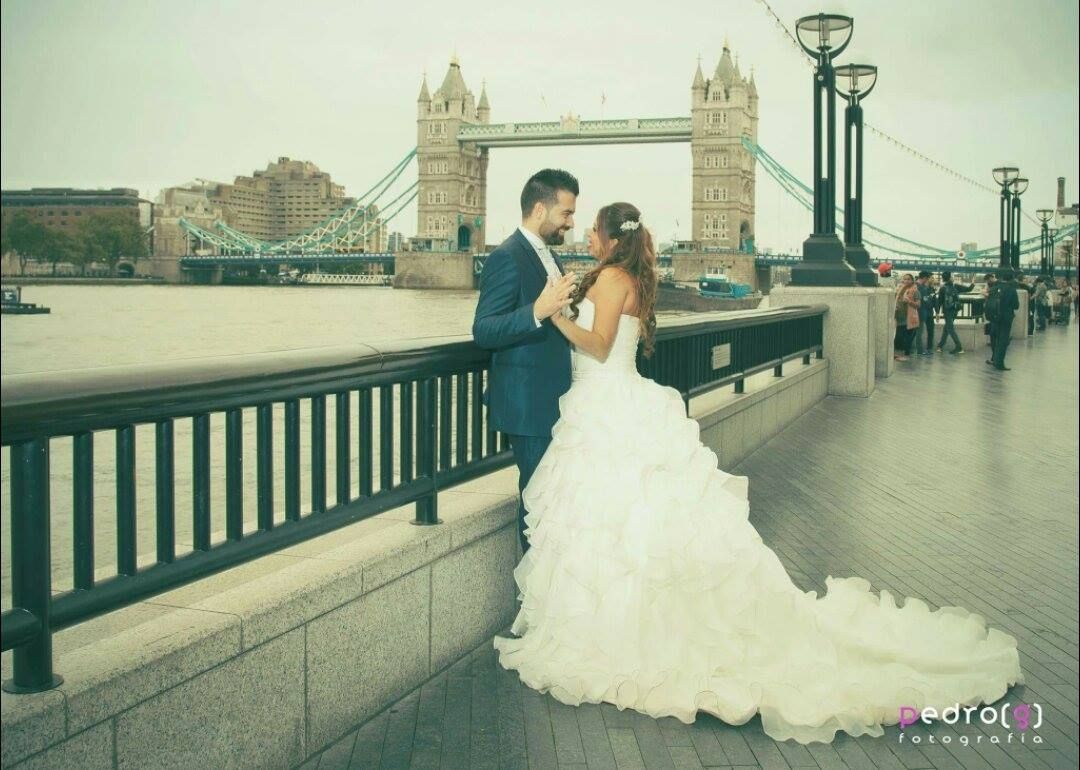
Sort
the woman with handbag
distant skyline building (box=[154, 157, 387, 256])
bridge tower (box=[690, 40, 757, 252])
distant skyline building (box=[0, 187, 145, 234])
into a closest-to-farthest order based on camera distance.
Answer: distant skyline building (box=[0, 187, 145, 234]), the woman with handbag, distant skyline building (box=[154, 157, 387, 256]), bridge tower (box=[690, 40, 757, 252])

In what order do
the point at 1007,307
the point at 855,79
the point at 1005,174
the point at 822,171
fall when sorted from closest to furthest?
the point at 822,171 → the point at 855,79 → the point at 1007,307 → the point at 1005,174

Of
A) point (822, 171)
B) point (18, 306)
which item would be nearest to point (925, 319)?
point (822, 171)

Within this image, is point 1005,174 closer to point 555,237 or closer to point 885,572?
point 885,572

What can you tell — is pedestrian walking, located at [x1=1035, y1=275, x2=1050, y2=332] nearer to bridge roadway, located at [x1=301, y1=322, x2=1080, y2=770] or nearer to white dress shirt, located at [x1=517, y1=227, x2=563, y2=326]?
bridge roadway, located at [x1=301, y1=322, x2=1080, y2=770]

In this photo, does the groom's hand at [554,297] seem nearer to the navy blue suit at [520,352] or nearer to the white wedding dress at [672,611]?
the navy blue suit at [520,352]

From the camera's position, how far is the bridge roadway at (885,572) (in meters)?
2.93

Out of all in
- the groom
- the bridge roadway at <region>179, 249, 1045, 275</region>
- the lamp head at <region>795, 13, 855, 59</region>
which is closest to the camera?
the groom

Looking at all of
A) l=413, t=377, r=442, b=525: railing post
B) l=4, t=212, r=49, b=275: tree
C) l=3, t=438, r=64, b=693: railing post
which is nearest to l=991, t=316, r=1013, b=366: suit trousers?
l=413, t=377, r=442, b=525: railing post

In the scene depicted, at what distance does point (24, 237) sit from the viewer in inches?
76.7

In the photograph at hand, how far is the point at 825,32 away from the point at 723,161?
8977 cm

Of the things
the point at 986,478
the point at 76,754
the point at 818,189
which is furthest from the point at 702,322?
the point at 818,189

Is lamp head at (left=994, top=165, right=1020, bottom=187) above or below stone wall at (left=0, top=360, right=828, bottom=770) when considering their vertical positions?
above

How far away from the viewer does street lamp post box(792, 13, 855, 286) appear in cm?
1250

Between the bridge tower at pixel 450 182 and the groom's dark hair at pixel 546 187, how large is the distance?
59.9 metres
